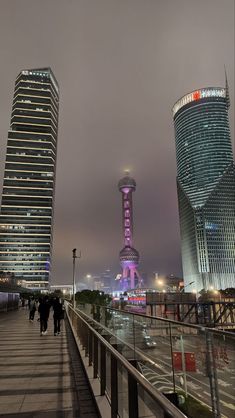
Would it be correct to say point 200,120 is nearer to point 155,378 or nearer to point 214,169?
point 214,169

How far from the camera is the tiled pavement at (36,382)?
494 centimetres

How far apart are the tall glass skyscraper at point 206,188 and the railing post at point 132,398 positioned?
132 metres

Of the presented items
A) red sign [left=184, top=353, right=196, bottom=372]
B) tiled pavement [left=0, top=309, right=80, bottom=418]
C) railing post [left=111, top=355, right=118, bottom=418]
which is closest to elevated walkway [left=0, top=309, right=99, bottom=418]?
tiled pavement [left=0, top=309, right=80, bottom=418]

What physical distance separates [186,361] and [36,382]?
396cm

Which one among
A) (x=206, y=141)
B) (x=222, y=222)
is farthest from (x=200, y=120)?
(x=222, y=222)

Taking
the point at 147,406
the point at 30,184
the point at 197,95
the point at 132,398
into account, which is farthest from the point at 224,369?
the point at 197,95

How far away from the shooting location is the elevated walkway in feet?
16.1

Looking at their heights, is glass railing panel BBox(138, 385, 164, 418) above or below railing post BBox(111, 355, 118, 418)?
above

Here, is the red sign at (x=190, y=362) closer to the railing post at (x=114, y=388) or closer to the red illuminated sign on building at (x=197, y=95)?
the railing post at (x=114, y=388)

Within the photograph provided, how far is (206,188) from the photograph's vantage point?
151 m

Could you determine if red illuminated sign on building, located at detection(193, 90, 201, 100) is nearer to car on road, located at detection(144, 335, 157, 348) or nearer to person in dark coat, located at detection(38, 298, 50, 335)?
person in dark coat, located at detection(38, 298, 50, 335)

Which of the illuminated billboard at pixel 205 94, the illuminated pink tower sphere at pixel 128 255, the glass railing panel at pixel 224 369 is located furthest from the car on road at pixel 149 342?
the illuminated billboard at pixel 205 94

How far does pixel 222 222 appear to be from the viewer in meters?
144

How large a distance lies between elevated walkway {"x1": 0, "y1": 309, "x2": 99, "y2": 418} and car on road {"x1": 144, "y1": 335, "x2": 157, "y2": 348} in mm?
1224
